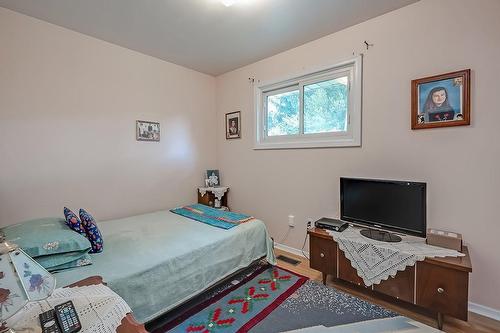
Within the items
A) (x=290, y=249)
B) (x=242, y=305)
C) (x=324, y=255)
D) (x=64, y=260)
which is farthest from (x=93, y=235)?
(x=290, y=249)

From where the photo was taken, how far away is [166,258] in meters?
1.75

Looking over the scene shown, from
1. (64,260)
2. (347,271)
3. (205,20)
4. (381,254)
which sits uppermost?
(205,20)

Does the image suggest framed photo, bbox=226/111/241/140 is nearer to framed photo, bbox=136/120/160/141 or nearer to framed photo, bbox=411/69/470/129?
framed photo, bbox=136/120/160/141

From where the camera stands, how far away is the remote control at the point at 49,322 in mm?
806

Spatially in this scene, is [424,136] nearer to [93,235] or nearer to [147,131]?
[93,235]

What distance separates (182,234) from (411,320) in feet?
6.44

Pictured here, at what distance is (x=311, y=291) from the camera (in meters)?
2.15

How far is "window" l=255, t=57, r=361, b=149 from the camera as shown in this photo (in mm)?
2510

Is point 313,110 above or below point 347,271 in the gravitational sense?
above

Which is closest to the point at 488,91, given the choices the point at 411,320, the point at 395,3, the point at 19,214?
the point at 395,3

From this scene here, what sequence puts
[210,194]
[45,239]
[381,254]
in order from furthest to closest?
[210,194], [381,254], [45,239]

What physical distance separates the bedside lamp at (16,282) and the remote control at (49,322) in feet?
0.25

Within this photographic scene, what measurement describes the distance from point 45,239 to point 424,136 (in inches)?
118

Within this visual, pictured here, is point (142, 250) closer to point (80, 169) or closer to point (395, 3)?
point (80, 169)
